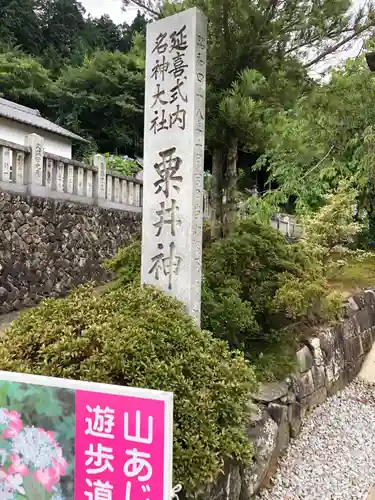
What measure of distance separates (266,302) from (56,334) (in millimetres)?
2280

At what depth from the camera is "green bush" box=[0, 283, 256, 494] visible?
226 cm

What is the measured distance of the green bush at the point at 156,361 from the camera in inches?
88.9

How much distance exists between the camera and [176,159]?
3264 mm

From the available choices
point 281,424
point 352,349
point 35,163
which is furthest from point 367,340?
point 35,163

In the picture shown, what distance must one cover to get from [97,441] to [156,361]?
82 cm

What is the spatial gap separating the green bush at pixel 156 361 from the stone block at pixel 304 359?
171 cm

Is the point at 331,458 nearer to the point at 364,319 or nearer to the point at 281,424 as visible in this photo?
the point at 281,424

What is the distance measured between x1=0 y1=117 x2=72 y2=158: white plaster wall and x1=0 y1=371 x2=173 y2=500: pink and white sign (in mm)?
10119

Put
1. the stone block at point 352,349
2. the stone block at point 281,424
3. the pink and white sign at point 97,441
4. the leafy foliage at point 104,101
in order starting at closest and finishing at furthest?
the pink and white sign at point 97,441
the stone block at point 281,424
the stone block at point 352,349
the leafy foliage at point 104,101

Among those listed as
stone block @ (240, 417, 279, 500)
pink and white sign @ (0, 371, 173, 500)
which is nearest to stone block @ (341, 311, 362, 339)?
stone block @ (240, 417, 279, 500)

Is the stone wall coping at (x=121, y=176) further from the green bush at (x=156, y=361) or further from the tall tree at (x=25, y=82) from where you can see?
the tall tree at (x=25, y=82)

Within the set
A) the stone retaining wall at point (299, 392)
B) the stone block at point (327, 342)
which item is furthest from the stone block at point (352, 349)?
the stone block at point (327, 342)

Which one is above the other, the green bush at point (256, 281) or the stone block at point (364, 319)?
the green bush at point (256, 281)

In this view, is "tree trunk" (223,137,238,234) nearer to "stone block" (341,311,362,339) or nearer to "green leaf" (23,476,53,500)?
"stone block" (341,311,362,339)
